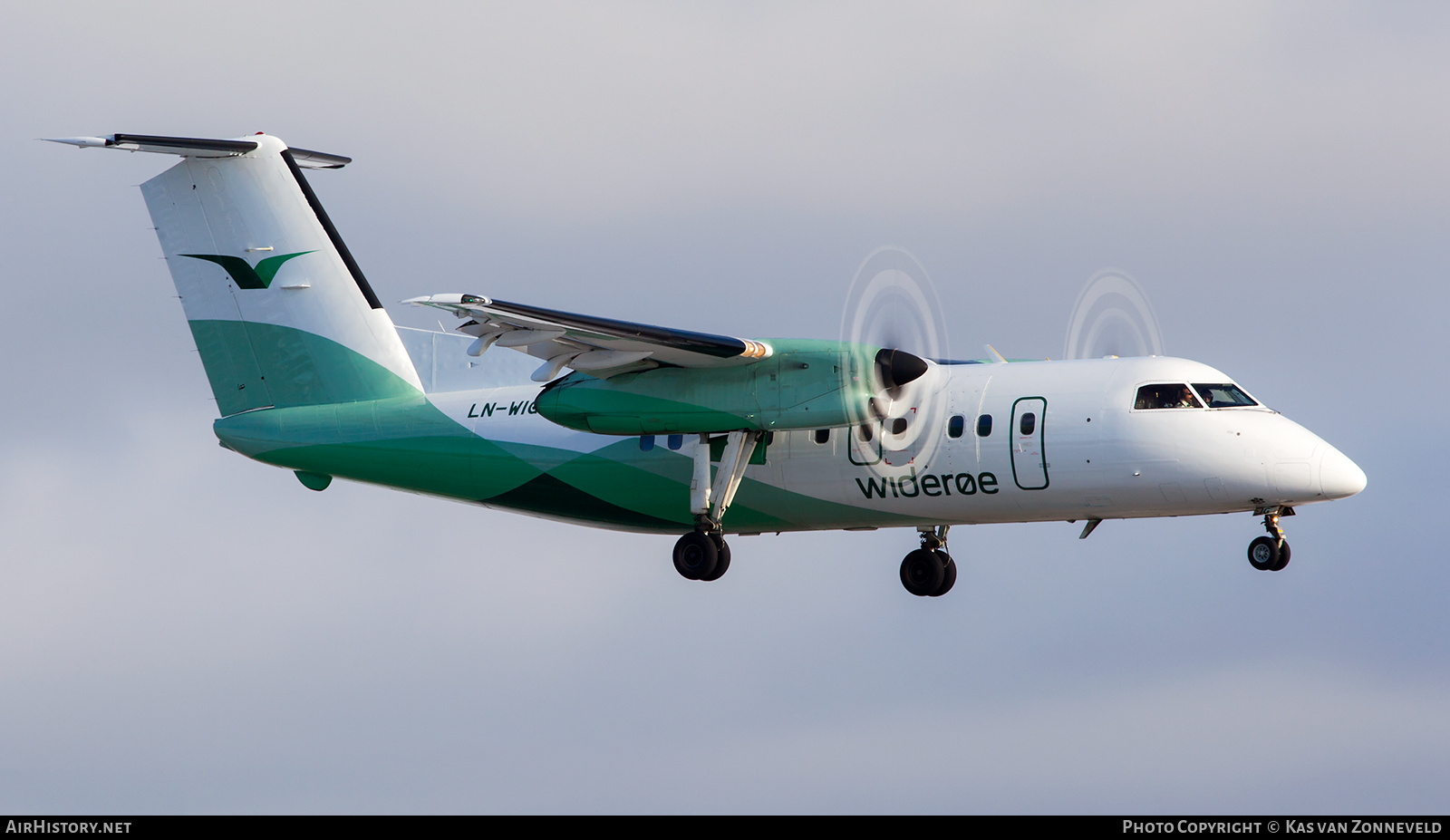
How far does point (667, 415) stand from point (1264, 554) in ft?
23.9

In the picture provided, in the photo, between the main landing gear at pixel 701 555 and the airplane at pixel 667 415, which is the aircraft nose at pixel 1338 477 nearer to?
the airplane at pixel 667 415

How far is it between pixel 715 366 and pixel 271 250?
23.9 feet

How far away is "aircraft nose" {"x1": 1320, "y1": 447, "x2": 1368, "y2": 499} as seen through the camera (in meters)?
18.2

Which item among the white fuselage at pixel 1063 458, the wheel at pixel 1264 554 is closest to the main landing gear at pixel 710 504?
the white fuselage at pixel 1063 458

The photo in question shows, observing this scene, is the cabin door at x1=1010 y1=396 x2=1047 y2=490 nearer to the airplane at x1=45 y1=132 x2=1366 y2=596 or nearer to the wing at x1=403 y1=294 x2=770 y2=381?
the airplane at x1=45 y1=132 x2=1366 y2=596

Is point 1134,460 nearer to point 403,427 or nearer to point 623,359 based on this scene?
point 623,359

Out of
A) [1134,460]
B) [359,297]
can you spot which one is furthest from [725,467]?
[359,297]

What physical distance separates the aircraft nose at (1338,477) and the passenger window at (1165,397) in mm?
1536

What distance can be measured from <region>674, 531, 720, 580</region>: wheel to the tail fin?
4.95m

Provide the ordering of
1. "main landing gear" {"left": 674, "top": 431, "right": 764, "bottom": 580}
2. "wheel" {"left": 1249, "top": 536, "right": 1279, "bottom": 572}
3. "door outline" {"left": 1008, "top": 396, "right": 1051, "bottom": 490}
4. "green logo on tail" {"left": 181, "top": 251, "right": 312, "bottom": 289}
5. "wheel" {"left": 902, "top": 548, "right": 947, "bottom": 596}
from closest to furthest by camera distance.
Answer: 1. "wheel" {"left": 1249, "top": 536, "right": 1279, "bottom": 572}
2. "door outline" {"left": 1008, "top": 396, "right": 1051, "bottom": 490}
3. "main landing gear" {"left": 674, "top": 431, "right": 764, "bottom": 580}
4. "wheel" {"left": 902, "top": 548, "right": 947, "bottom": 596}
5. "green logo on tail" {"left": 181, "top": 251, "right": 312, "bottom": 289}

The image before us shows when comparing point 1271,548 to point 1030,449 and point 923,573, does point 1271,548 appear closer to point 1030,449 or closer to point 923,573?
point 1030,449

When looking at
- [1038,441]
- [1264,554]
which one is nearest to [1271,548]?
[1264,554]

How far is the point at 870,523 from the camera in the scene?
20750 millimetres

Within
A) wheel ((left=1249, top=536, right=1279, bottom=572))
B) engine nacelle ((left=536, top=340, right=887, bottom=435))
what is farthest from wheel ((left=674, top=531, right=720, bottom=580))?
wheel ((left=1249, top=536, right=1279, bottom=572))
